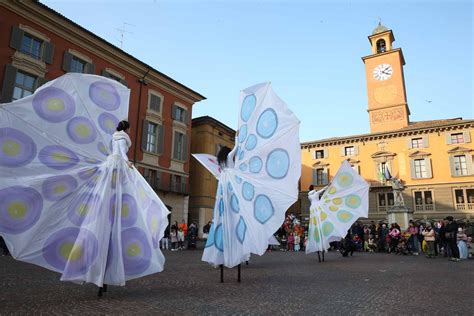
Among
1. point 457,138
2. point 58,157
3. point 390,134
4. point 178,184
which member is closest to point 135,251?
point 58,157

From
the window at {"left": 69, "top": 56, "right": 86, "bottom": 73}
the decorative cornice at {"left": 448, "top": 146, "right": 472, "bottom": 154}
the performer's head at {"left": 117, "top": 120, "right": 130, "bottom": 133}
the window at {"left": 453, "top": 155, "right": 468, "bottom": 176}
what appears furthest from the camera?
the window at {"left": 453, "top": 155, "right": 468, "bottom": 176}

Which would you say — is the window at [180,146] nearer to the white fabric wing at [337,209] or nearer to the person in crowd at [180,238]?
the person in crowd at [180,238]

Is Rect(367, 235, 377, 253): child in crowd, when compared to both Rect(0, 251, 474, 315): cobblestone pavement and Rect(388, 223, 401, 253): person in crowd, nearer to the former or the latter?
Rect(388, 223, 401, 253): person in crowd

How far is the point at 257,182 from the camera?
5.79 m

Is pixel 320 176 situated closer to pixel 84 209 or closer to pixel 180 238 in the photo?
pixel 180 238

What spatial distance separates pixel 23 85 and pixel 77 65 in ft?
12.6

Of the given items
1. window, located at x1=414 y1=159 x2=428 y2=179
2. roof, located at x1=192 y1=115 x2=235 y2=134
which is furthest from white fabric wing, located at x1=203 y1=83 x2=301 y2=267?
window, located at x1=414 y1=159 x2=428 y2=179

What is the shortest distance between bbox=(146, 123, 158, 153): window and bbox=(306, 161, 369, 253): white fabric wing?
16844 millimetres

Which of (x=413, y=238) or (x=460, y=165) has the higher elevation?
(x=460, y=165)

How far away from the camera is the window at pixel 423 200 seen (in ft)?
114

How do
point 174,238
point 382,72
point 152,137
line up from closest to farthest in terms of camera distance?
1. point 174,238
2. point 152,137
3. point 382,72

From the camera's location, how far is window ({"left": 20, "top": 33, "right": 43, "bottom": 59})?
1834 cm

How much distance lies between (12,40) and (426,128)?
125 ft

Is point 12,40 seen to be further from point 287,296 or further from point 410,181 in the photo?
point 410,181
